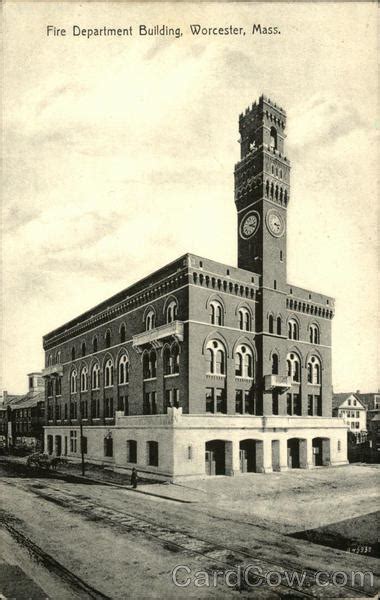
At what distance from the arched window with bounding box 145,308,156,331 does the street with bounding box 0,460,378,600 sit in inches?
679

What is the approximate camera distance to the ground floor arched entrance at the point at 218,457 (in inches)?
1463

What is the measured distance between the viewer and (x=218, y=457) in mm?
37812

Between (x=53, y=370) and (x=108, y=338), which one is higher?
(x=108, y=338)

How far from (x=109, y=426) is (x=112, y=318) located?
408 inches

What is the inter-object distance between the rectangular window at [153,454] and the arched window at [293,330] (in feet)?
50.8

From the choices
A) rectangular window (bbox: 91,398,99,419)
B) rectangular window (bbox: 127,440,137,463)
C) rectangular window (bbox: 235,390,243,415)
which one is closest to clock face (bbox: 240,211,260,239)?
rectangular window (bbox: 235,390,243,415)

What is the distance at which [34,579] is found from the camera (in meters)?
14.0

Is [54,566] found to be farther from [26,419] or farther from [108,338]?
[26,419]

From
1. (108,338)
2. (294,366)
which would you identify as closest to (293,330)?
(294,366)

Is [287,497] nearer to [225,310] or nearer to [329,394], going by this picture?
[225,310]

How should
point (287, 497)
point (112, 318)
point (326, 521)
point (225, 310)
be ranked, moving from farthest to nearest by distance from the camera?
point (112, 318) < point (225, 310) < point (287, 497) < point (326, 521)

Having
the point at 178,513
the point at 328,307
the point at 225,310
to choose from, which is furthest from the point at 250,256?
the point at 178,513

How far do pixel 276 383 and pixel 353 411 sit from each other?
52798 mm

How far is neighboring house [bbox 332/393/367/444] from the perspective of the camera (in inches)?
3300
